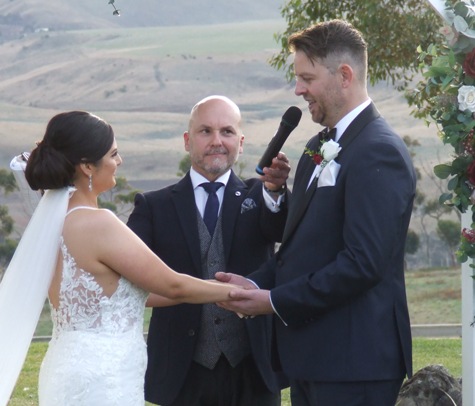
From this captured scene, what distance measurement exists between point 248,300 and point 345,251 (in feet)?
1.89

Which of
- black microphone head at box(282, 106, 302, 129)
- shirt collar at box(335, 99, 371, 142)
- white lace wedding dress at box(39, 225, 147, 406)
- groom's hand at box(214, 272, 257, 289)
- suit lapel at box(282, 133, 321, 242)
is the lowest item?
white lace wedding dress at box(39, 225, 147, 406)

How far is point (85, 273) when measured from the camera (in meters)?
3.78

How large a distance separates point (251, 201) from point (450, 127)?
112 centimetres

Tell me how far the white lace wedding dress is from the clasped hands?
0.46 meters

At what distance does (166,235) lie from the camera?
183 inches

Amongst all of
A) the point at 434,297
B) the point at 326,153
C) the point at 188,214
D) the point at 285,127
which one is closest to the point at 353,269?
the point at 326,153

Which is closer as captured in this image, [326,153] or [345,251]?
[345,251]

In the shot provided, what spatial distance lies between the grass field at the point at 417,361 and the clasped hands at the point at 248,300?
3.97 meters

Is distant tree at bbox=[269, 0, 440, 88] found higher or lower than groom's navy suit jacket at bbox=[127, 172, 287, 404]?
higher

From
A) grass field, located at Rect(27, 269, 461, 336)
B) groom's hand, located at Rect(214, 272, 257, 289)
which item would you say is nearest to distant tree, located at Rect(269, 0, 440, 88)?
groom's hand, located at Rect(214, 272, 257, 289)

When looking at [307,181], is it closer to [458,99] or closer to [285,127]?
[285,127]

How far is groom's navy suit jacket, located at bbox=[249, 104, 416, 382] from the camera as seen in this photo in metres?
3.66

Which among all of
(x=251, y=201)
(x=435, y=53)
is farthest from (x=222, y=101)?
(x=435, y=53)

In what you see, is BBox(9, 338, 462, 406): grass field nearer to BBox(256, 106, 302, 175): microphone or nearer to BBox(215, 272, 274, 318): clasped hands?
BBox(215, 272, 274, 318): clasped hands
